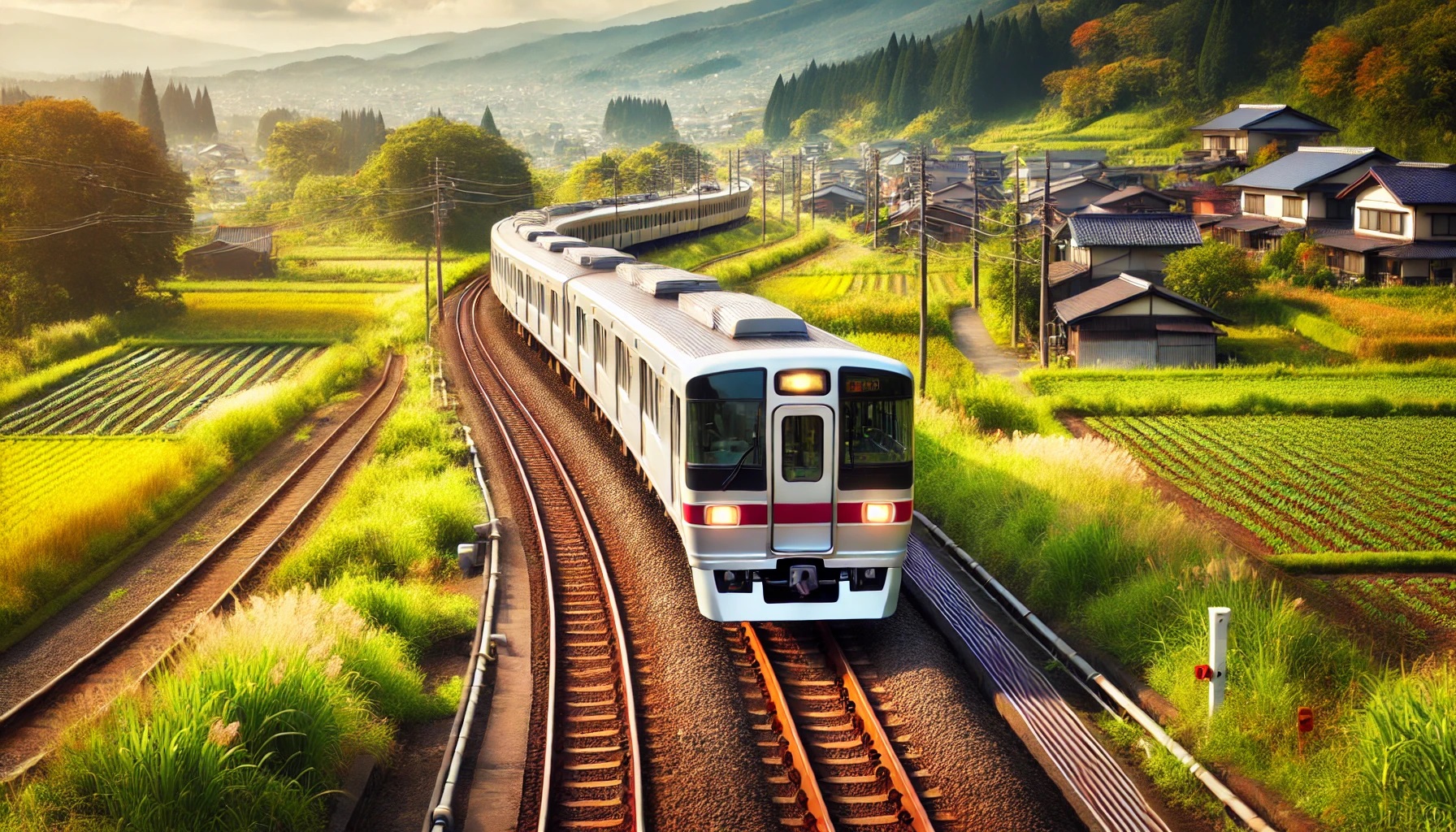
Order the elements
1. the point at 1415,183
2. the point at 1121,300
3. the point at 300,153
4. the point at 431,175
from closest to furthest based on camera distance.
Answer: the point at 1121,300 → the point at 1415,183 → the point at 431,175 → the point at 300,153

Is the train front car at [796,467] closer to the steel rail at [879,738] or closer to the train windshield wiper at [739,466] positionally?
the train windshield wiper at [739,466]

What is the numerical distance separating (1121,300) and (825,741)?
23.8 metres

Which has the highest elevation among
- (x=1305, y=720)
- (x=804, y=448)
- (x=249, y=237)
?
(x=249, y=237)

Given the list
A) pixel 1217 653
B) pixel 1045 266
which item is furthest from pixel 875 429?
pixel 1045 266

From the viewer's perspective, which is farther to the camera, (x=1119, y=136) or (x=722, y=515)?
(x=1119, y=136)

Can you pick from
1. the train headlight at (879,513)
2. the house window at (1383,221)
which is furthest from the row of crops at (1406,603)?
the house window at (1383,221)

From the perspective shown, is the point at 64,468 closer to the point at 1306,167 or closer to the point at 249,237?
the point at 249,237

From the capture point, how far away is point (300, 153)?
4070 inches

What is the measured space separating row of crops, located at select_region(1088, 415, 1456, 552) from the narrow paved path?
21.4 ft

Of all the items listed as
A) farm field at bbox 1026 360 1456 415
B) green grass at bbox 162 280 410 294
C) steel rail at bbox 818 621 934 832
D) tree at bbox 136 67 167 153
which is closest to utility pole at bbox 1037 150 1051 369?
farm field at bbox 1026 360 1456 415

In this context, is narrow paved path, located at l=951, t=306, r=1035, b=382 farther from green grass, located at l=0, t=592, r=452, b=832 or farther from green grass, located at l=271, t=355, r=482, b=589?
green grass, located at l=0, t=592, r=452, b=832

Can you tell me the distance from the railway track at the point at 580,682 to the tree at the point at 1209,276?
2395 centimetres

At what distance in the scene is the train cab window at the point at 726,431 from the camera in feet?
30.5

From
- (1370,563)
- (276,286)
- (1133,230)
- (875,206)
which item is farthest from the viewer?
(875,206)
